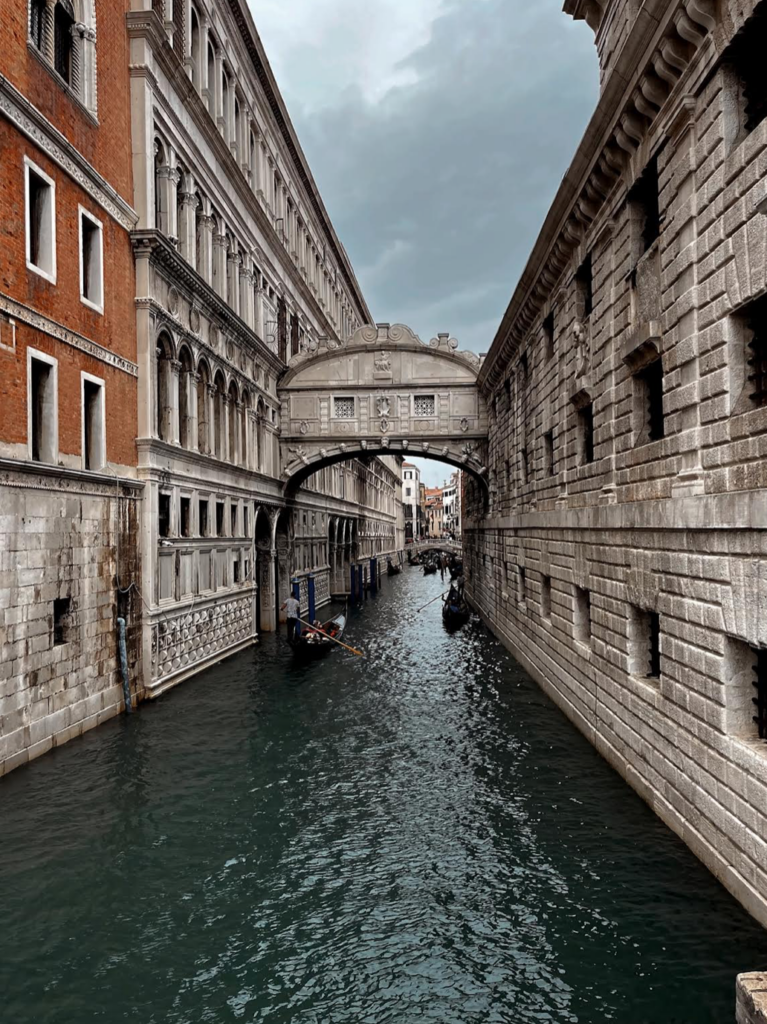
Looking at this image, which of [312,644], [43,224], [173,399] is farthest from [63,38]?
[312,644]

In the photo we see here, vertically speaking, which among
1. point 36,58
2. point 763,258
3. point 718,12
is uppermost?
point 36,58

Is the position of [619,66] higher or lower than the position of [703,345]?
higher

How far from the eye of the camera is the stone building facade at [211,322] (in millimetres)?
14852

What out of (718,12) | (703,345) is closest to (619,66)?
(718,12)

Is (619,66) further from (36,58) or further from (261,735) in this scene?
(261,735)

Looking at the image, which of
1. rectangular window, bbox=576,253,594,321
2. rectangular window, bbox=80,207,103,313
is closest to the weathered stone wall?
rectangular window, bbox=80,207,103,313

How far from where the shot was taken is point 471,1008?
5586 millimetres

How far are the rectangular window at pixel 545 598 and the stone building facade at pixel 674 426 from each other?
231cm

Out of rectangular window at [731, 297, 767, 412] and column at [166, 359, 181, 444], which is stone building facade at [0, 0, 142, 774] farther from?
rectangular window at [731, 297, 767, 412]

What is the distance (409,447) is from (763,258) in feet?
64.2

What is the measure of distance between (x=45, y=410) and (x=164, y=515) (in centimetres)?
461

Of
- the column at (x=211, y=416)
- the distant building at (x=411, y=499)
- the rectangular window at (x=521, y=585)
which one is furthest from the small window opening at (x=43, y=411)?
the distant building at (x=411, y=499)

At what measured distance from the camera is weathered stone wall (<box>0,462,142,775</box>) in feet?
33.9

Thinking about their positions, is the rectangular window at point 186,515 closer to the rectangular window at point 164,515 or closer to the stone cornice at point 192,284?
the rectangular window at point 164,515
